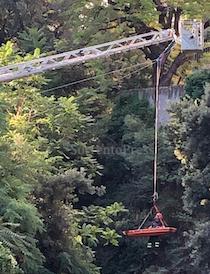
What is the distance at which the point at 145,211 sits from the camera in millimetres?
18141

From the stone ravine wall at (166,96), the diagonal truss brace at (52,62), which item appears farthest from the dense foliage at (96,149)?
the diagonal truss brace at (52,62)

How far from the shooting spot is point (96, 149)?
64.0 feet

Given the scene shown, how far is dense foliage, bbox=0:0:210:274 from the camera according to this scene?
1501 cm

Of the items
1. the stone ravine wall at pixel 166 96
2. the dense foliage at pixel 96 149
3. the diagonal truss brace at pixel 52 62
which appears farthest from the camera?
the stone ravine wall at pixel 166 96

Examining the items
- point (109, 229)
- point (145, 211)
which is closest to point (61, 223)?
point (109, 229)

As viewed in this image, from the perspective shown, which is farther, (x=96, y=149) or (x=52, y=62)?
(x=96, y=149)

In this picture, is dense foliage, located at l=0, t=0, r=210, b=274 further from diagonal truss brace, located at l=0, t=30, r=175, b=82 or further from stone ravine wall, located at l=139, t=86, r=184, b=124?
diagonal truss brace, located at l=0, t=30, r=175, b=82

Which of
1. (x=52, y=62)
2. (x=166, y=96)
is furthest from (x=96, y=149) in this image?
(x=52, y=62)

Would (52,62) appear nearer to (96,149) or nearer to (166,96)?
(96,149)

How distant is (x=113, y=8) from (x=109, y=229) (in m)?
6.90

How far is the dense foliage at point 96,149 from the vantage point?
49.2 ft

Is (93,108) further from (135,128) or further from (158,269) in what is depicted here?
(158,269)

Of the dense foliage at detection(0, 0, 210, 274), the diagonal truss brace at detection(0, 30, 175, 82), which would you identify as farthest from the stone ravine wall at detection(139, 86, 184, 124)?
the diagonal truss brace at detection(0, 30, 175, 82)

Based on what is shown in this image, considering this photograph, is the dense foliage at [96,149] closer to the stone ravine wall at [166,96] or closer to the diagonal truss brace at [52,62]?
the stone ravine wall at [166,96]
